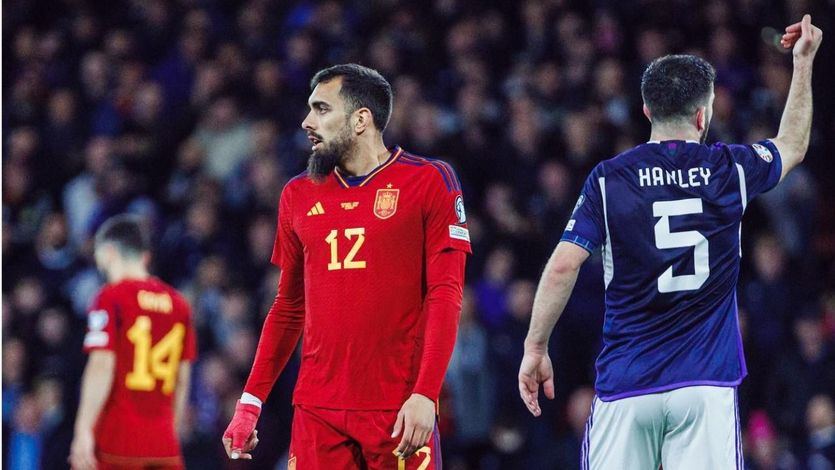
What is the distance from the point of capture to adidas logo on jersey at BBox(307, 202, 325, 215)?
4.76 metres

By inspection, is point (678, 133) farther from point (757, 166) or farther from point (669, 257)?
point (669, 257)

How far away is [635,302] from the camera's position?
469 centimetres

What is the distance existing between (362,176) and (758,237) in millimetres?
5326

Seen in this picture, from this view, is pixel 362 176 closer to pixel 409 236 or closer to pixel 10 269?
pixel 409 236

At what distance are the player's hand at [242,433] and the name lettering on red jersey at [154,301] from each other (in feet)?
8.14

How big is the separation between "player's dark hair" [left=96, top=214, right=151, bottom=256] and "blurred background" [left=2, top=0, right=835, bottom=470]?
98.3 inches

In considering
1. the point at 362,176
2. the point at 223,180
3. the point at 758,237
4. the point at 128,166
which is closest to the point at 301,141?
the point at 223,180

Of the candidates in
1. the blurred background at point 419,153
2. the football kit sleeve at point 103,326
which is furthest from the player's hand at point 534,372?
the blurred background at point 419,153

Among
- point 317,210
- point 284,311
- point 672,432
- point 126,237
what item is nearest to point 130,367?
point 126,237

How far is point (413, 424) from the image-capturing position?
429cm

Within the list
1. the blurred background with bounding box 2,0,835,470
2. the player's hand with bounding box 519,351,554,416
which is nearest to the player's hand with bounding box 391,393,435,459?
the player's hand with bounding box 519,351,554,416

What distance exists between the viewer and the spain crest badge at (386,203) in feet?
15.3

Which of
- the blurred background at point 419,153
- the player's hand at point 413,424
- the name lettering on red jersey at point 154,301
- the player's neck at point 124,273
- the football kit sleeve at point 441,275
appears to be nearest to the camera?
the player's hand at point 413,424

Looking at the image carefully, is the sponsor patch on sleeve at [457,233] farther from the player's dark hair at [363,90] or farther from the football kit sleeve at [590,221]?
the player's dark hair at [363,90]
